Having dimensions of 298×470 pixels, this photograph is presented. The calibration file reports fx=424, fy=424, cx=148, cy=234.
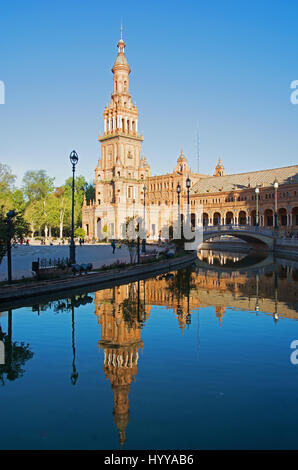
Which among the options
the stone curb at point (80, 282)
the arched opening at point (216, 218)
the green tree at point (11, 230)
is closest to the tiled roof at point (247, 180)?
the arched opening at point (216, 218)

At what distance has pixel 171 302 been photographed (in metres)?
24.3

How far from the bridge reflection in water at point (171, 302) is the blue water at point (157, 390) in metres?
0.14

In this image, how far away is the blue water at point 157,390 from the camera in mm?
8977

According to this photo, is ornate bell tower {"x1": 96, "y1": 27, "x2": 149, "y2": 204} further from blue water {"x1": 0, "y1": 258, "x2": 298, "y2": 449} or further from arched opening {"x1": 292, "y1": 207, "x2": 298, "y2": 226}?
blue water {"x1": 0, "y1": 258, "x2": 298, "y2": 449}

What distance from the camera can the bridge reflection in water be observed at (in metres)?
13.0

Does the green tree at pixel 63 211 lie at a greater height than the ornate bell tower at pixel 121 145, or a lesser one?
lesser

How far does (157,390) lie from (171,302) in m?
13.0

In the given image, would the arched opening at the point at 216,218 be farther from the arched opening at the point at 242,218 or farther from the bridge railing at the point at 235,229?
the bridge railing at the point at 235,229

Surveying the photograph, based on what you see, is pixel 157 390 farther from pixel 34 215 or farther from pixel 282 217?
pixel 34 215

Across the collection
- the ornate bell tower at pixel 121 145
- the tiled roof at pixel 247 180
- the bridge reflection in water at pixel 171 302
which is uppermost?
the ornate bell tower at pixel 121 145

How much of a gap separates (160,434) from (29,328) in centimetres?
1009

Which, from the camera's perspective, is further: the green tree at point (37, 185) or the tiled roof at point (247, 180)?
the green tree at point (37, 185)

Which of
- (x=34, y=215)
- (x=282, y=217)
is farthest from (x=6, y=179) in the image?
(x=282, y=217)

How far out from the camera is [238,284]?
32.4 m
